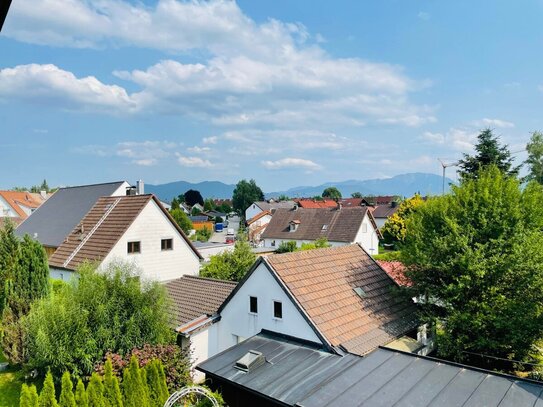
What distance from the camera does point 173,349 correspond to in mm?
13031

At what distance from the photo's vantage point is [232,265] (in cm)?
2295

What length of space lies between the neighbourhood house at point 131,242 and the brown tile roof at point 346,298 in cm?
1229

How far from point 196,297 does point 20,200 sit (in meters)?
67.3

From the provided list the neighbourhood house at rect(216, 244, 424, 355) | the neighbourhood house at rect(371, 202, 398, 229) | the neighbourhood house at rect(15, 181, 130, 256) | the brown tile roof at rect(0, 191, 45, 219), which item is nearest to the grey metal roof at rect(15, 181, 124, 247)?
the neighbourhood house at rect(15, 181, 130, 256)

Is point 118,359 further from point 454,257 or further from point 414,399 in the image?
point 454,257

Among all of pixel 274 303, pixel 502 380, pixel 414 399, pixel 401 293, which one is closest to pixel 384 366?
pixel 414 399

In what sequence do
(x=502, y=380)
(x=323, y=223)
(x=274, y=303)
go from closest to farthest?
(x=502, y=380) < (x=274, y=303) < (x=323, y=223)

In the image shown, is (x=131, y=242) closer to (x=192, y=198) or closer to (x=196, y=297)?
(x=196, y=297)

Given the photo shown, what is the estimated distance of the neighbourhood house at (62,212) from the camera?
27167 mm

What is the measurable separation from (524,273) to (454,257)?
2341mm

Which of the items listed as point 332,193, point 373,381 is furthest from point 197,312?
point 332,193

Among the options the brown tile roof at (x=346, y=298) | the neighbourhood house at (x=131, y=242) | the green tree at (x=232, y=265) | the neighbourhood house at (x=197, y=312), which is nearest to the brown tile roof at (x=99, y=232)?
the neighbourhood house at (x=131, y=242)

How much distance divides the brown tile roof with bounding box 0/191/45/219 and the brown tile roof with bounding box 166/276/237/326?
59.0 m

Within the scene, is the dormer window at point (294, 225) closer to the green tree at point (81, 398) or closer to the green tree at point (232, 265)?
the green tree at point (232, 265)
